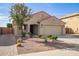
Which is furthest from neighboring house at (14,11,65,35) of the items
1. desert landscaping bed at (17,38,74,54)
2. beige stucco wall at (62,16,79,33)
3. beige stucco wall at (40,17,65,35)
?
desert landscaping bed at (17,38,74,54)

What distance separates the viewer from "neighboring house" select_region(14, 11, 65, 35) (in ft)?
48.3

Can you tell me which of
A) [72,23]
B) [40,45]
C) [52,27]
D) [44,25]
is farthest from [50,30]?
[40,45]

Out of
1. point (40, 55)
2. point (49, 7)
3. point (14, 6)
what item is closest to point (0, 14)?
point (14, 6)

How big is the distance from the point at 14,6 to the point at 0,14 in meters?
1.48

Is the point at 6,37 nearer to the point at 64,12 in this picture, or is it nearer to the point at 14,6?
the point at 14,6

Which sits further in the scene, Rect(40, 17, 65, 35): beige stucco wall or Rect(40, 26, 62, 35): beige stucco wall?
Rect(40, 17, 65, 35): beige stucco wall

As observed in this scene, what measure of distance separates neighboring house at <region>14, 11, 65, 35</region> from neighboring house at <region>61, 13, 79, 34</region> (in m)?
0.31

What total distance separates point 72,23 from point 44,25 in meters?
1.77

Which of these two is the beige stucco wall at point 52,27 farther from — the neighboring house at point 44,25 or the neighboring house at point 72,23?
the neighboring house at point 72,23

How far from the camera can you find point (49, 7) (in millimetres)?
12516

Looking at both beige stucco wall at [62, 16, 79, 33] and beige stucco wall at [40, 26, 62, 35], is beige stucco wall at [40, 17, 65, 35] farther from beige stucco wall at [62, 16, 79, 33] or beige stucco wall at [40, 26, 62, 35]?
beige stucco wall at [62, 16, 79, 33]

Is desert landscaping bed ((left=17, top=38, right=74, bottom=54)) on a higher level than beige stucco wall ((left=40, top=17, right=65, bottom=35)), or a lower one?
lower

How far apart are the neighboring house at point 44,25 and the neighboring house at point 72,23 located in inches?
12.4

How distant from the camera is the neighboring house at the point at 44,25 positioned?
1473 centimetres
